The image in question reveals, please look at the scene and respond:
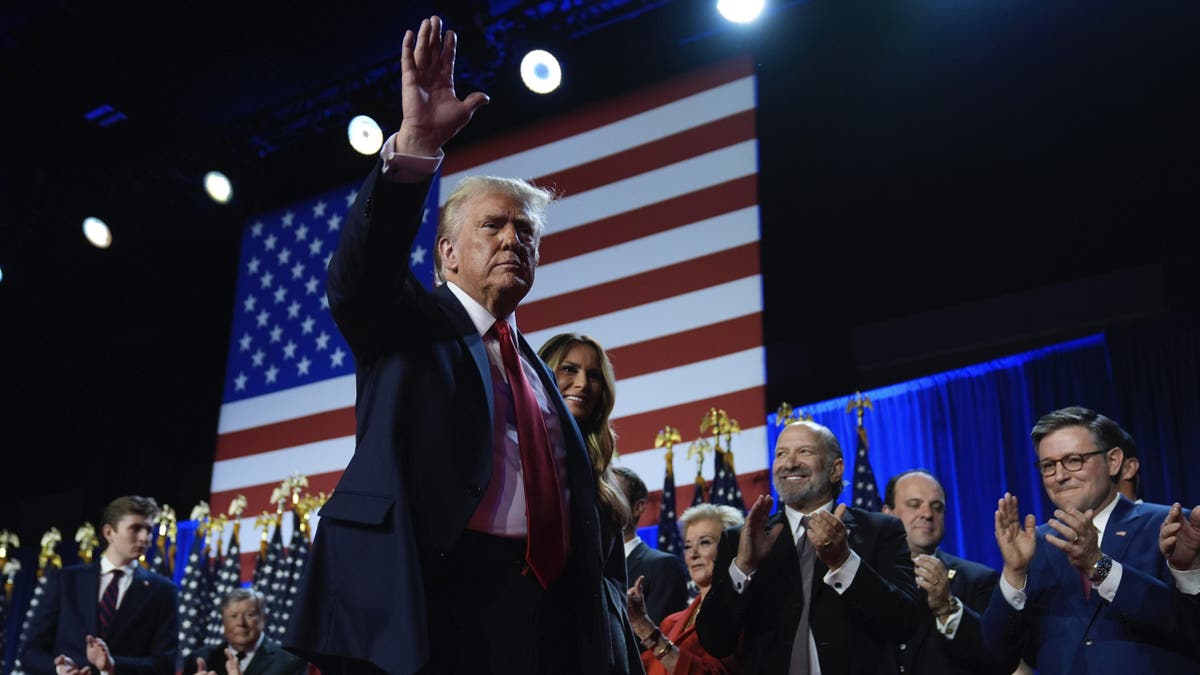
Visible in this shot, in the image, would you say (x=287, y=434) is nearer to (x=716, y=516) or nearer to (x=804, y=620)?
(x=716, y=516)

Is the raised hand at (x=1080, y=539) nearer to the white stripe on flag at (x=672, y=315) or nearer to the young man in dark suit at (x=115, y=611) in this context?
the white stripe on flag at (x=672, y=315)

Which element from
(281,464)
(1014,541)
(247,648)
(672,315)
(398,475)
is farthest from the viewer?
(281,464)

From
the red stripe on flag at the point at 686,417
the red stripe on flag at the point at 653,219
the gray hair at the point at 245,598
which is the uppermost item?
the red stripe on flag at the point at 653,219

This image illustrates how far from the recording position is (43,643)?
453cm

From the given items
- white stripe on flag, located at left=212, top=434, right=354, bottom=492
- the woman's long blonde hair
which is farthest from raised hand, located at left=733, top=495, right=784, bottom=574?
white stripe on flag, located at left=212, top=434, right=354, bottom=492

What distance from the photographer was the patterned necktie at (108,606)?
454cm

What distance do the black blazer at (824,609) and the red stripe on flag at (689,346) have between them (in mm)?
2471

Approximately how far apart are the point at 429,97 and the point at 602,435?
858 millimetres

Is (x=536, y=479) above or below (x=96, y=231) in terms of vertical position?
below

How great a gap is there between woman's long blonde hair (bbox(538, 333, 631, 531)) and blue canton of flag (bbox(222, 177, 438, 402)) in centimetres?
442

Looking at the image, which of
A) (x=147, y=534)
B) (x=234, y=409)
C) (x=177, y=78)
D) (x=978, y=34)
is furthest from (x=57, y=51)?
(x=978, y=34)

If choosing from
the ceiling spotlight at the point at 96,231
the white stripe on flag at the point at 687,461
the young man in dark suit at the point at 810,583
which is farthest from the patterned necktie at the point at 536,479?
the ceiling spotlight at the point at 96,231

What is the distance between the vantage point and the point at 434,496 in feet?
4.52

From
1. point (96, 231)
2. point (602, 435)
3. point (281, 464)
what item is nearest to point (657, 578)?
point (602, 435)
